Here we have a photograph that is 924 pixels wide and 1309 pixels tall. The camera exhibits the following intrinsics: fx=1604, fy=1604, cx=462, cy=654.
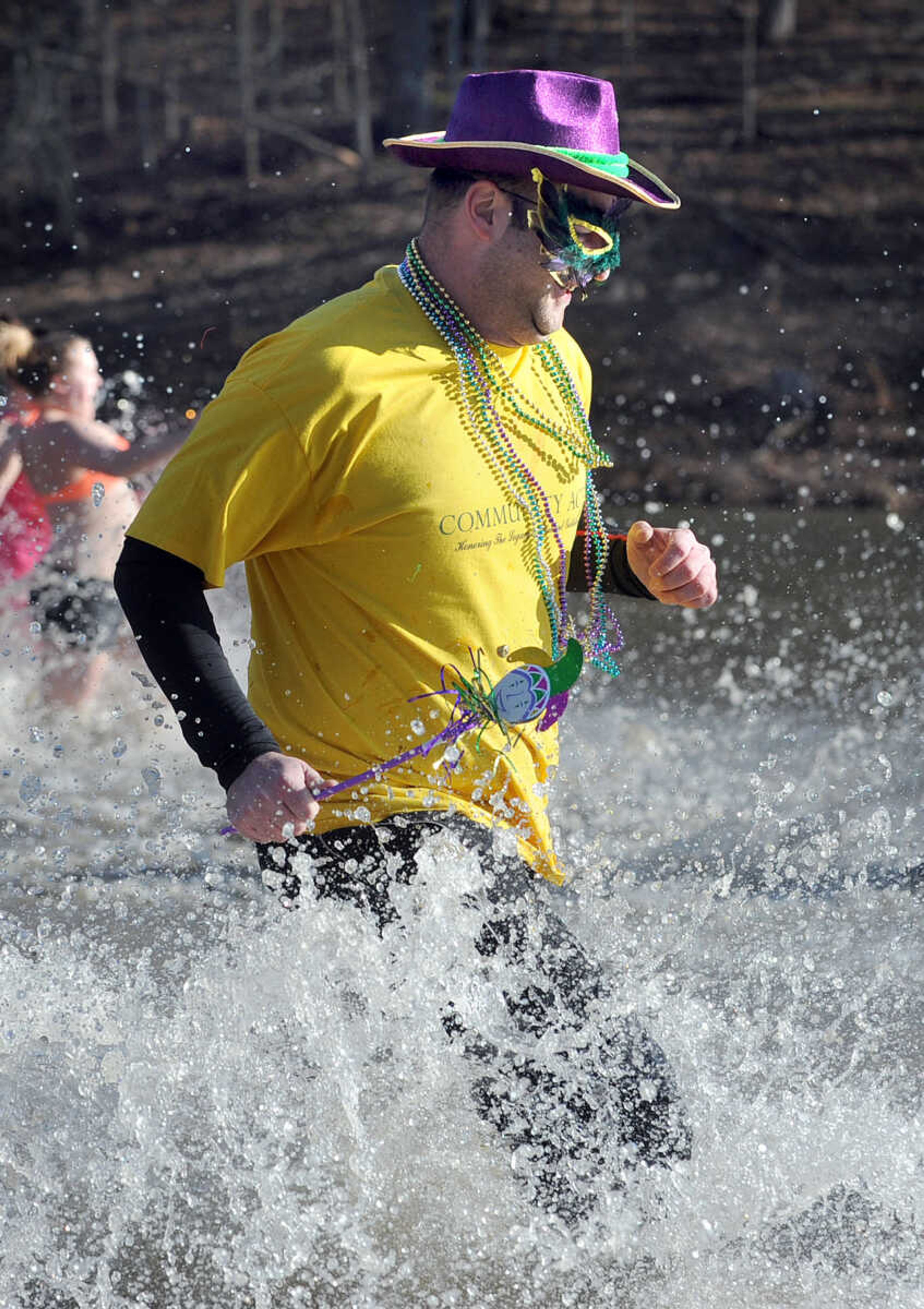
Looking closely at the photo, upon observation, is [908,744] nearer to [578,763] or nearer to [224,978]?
[578,763]

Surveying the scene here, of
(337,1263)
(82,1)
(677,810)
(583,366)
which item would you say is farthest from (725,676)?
(82,1)

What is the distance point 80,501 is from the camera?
19.5 ft

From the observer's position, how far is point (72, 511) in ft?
19.5

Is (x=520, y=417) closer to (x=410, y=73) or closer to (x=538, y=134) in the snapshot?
(x=538, y=134)

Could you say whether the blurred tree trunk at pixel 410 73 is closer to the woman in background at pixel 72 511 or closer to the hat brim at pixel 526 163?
the woman in background at pixel 72 511

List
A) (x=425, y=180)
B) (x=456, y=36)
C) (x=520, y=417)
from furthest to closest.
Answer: (x=456, y=36)
(x=425, y=180)
(x=520, y=417)

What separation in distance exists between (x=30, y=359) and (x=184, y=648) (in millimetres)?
3751

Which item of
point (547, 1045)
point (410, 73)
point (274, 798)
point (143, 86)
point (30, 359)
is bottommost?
point (143, 86)

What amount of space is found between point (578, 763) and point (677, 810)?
19.4 inches

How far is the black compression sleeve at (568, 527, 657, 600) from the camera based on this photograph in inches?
122

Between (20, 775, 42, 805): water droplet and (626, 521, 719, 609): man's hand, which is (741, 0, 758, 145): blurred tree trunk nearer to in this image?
(20, 775, 42, 805): water droplet

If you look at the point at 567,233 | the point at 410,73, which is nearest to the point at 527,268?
the point at 567,233

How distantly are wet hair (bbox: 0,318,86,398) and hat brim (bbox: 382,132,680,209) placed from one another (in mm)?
3433

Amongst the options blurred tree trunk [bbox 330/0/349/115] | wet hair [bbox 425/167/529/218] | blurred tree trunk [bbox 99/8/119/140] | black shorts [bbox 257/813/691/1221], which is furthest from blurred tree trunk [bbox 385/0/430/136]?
black shorts [bbox 257/813/691/1221]
